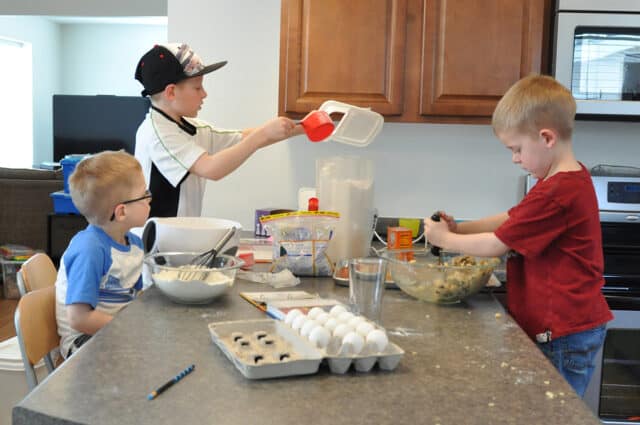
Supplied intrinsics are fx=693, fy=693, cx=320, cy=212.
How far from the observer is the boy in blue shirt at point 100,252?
1589 millimetres

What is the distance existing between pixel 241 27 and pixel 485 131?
114 cm

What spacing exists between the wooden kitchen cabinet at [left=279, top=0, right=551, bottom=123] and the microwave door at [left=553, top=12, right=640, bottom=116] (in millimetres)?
98

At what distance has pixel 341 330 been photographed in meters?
1.15

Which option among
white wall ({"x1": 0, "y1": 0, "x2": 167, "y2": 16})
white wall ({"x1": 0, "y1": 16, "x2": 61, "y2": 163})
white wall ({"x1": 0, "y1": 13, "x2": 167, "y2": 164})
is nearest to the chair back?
white wall ({"x1": 0, "y1": 0, "x2": 167, "y2": 16})

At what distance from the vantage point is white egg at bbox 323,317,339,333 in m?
1.17

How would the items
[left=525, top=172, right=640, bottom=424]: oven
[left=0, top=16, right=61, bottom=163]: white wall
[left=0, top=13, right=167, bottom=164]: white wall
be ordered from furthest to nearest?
[left=0, top=13, right=167, bottom=164]: white wall < [left=0, top=16, right=61, bottom=163]: white wall < [left=525, top=172, right=640, bottom=424]: oven

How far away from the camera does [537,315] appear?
1592mm

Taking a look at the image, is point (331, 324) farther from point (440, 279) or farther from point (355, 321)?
point (440, 279)

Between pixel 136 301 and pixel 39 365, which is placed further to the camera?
pixel 39 365

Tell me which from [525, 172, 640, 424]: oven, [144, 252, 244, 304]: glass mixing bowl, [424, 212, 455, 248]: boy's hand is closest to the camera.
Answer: [144, 252, 244, 304]: glass mixing bowl

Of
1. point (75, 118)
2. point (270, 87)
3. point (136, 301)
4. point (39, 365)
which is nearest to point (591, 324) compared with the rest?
point (136, 301)

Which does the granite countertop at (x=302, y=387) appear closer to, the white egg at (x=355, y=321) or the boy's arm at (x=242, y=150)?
the white egg at (x=355, y=321)

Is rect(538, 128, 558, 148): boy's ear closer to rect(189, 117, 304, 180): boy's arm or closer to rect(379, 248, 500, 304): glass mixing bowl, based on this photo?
rect(379, 248, 500, 304): glass mixing bowl

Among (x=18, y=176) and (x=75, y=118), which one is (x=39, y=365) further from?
(x=75, y=118)
